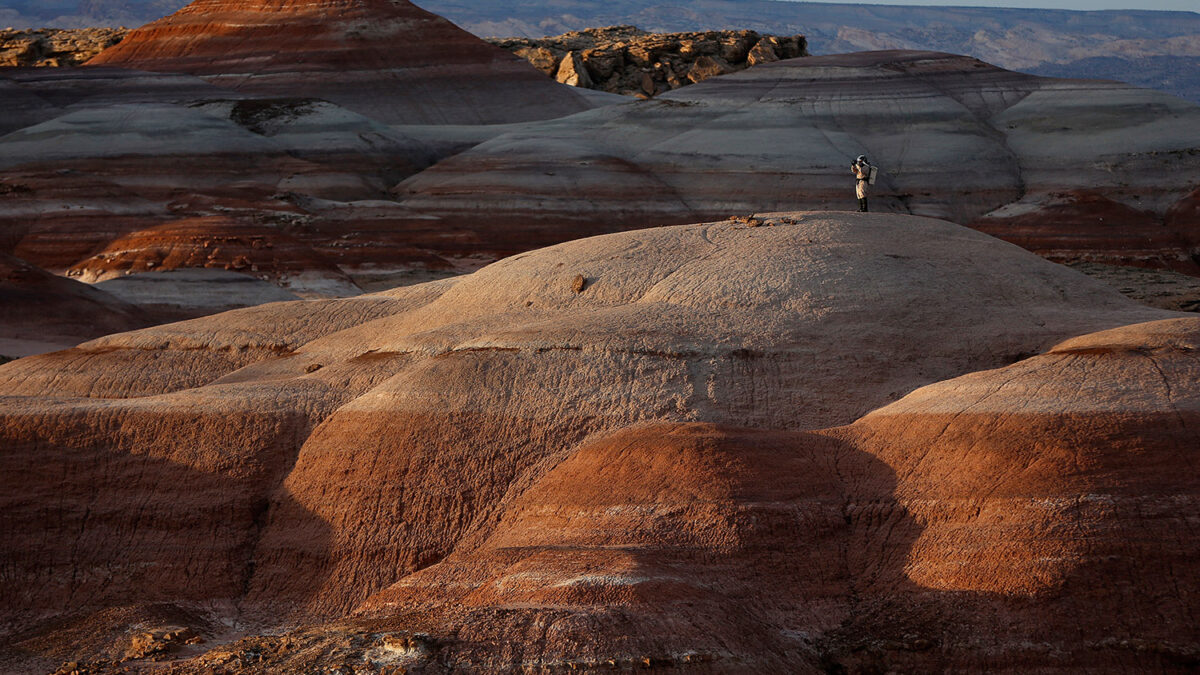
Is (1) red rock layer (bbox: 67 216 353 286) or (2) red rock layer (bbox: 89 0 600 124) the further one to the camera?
(2) red rock layer (bbox: 89 0 600 124)

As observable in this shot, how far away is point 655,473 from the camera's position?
348 inches

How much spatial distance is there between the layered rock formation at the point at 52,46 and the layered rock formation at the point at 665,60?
19.4m

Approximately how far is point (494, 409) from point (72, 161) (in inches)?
1084

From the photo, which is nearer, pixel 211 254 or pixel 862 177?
pixel 862 177

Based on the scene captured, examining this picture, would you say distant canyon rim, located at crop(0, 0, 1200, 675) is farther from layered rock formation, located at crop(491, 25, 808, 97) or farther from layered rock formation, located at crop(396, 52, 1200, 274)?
layered rock formation, located at crop(491, 25, 808, 97)

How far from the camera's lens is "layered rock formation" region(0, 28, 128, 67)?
5684 centimetres

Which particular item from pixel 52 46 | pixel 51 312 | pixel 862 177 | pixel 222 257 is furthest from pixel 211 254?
pixel 52 46

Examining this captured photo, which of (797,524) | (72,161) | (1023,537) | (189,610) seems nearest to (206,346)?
(189,610)

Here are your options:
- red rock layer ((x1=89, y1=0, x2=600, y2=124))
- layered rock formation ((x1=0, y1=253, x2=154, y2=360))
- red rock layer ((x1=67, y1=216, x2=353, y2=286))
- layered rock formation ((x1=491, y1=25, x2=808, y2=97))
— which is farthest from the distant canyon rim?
layered rock formation ((x1=491, y1=25, x2=808, y2=97))

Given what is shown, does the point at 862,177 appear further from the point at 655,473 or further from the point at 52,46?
the point at 52,46

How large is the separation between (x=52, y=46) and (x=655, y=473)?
2238 inches

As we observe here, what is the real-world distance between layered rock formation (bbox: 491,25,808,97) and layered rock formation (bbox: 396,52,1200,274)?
14.8m

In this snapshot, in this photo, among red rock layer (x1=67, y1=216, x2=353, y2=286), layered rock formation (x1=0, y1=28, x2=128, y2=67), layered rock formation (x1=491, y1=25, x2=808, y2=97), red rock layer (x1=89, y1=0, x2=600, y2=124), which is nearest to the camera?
red rock layer (x1=67, y1=216, x2=353, y2=286)

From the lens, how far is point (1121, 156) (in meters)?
33.1
